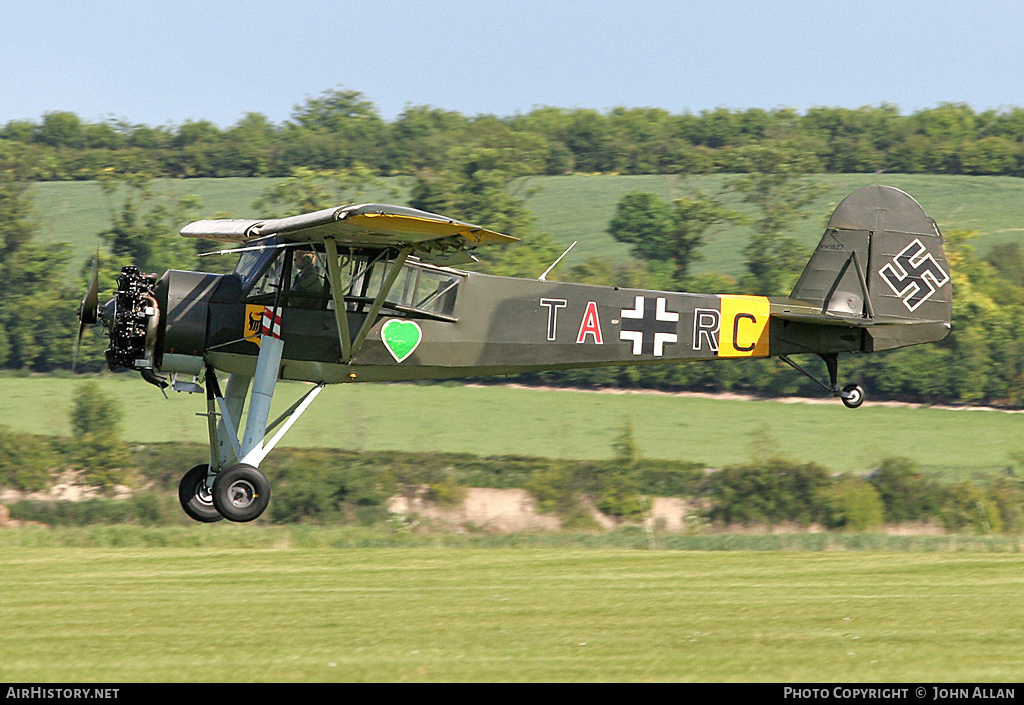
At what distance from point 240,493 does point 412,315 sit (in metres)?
2.65

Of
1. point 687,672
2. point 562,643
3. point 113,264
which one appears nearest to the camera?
point 687,672

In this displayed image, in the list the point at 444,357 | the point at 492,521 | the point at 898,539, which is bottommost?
the point at 492,521

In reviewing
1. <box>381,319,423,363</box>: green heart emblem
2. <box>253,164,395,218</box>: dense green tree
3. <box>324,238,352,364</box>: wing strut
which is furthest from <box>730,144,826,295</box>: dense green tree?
<box>324,238,352,364</box>: wing strut

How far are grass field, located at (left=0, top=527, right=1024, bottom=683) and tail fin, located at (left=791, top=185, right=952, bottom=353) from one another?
311 centimetres

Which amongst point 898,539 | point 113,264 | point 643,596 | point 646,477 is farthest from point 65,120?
point 643,596

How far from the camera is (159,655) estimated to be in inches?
354

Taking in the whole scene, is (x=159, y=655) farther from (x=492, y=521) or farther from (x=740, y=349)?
(x=492, y=521)

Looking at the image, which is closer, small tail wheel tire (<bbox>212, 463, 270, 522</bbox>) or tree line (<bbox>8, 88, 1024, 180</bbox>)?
small tail wheel tire (<bbox>212, 463, 270, 522</bbox>)

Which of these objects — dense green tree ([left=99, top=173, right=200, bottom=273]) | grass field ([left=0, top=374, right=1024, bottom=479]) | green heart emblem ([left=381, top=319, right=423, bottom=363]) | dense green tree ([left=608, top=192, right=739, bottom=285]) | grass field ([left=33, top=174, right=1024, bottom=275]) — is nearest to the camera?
green heart emblem ([left=381, top=319, right=423, bottom=363])

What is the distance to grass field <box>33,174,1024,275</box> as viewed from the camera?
6462 centimetres

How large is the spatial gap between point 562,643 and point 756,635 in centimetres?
164

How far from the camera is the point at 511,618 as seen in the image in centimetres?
1098

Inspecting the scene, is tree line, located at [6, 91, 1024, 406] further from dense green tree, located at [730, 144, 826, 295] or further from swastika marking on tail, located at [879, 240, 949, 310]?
swastika marking on tail, located at [879, 240, 949, 310]

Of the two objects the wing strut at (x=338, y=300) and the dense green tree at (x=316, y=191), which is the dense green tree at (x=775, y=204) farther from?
the wing strut at (x=338, y=300)
